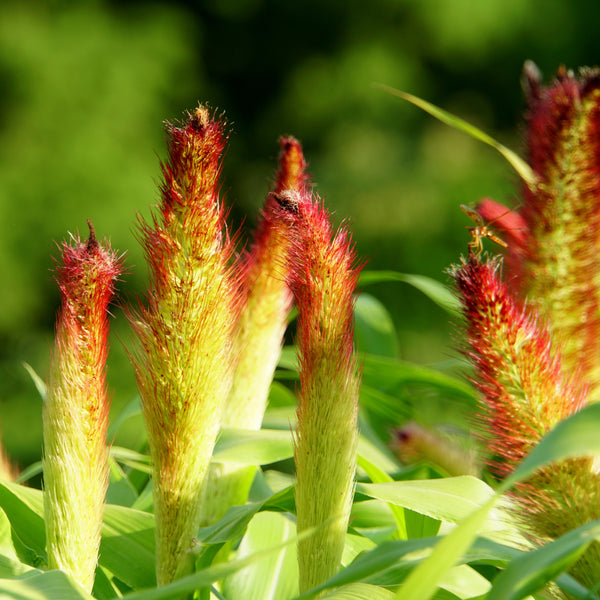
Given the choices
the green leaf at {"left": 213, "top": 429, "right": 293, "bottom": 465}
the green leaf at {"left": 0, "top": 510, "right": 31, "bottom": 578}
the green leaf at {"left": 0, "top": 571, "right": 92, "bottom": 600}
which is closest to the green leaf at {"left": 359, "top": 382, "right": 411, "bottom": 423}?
the green leaf at {"left": 213, "top": 429, "right": 293, "bottom": 465}

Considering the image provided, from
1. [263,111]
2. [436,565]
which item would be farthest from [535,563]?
[263,111]

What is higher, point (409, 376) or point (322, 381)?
point (409, 376)

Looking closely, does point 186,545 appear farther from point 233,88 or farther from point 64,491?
point 233,88

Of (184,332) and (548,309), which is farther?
(548,309)

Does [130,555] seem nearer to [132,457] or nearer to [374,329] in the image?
[132,457]

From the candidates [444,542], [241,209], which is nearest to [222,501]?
[444,542]

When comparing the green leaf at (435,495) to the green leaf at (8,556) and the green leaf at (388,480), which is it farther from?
the green leaf at (8,556)

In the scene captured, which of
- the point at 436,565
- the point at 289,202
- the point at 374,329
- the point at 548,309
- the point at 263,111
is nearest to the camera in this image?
the point at 436,565
